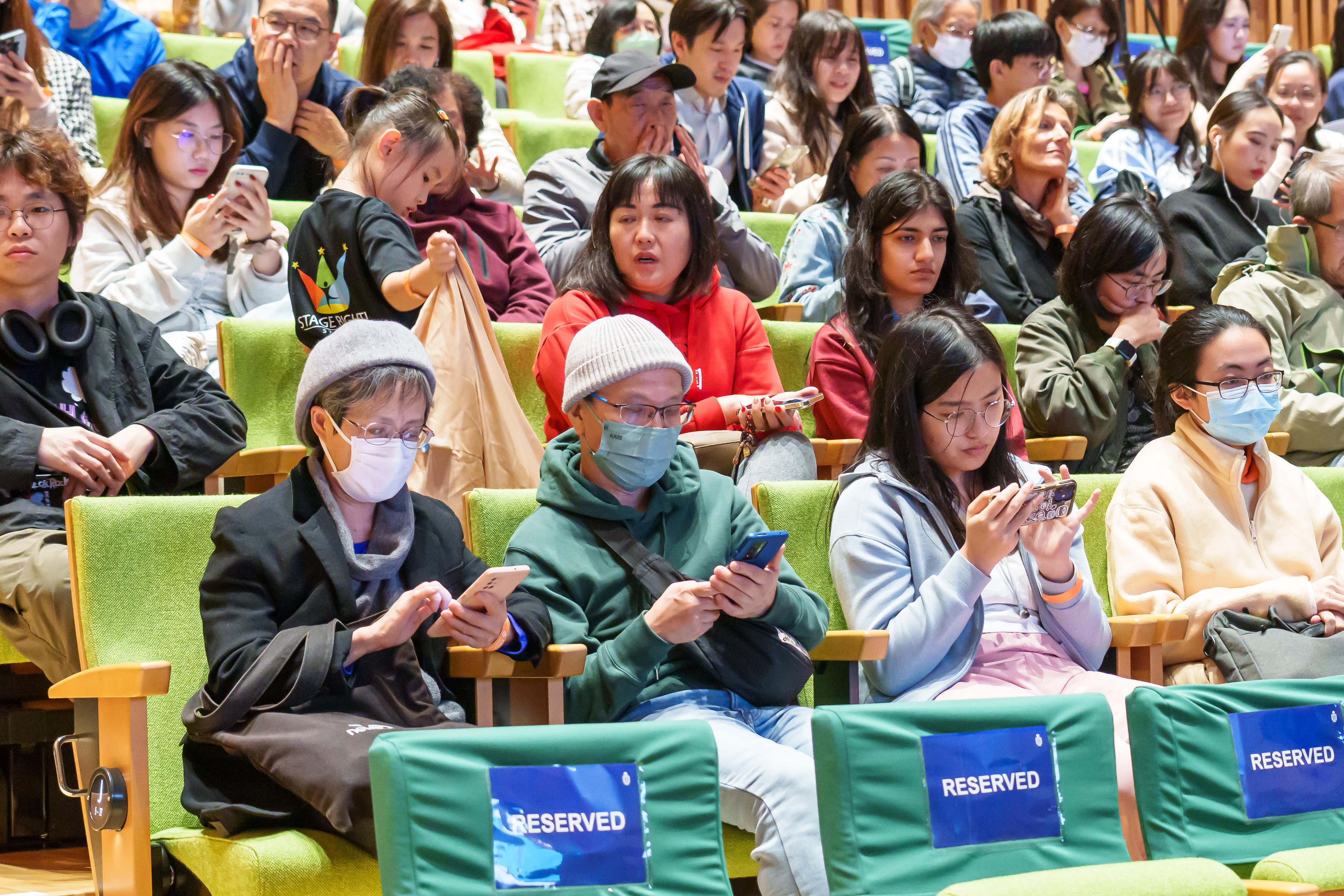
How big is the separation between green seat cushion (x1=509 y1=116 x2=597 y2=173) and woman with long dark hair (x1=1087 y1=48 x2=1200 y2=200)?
6.04 ft

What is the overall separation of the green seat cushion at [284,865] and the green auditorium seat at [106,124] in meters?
2.81

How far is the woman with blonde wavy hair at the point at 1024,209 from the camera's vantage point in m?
3.89

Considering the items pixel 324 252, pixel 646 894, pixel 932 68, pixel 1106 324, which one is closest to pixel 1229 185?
pixel 1106 324

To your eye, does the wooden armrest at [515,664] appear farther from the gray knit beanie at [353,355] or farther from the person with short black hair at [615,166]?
the person with short black hair at [615,166]

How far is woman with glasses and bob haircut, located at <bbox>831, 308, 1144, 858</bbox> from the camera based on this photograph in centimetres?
220

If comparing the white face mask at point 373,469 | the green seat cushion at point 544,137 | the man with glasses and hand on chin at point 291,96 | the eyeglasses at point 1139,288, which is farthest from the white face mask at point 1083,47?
the white face mask at point 373,469

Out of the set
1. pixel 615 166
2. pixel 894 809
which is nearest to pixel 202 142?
pixel 615 166

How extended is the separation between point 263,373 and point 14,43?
1221mm

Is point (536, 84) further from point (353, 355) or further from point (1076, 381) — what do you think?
point (353, 355)

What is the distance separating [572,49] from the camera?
6070mm

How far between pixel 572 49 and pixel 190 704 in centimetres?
465

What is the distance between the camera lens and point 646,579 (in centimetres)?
214

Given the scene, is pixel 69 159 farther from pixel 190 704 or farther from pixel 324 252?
pixel 190 704

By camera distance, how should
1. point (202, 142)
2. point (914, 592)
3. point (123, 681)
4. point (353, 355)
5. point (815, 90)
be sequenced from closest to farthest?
point (123, 681) < point (353, 355) < point (914, 592) < point (202, 142) < point (815, 90)
